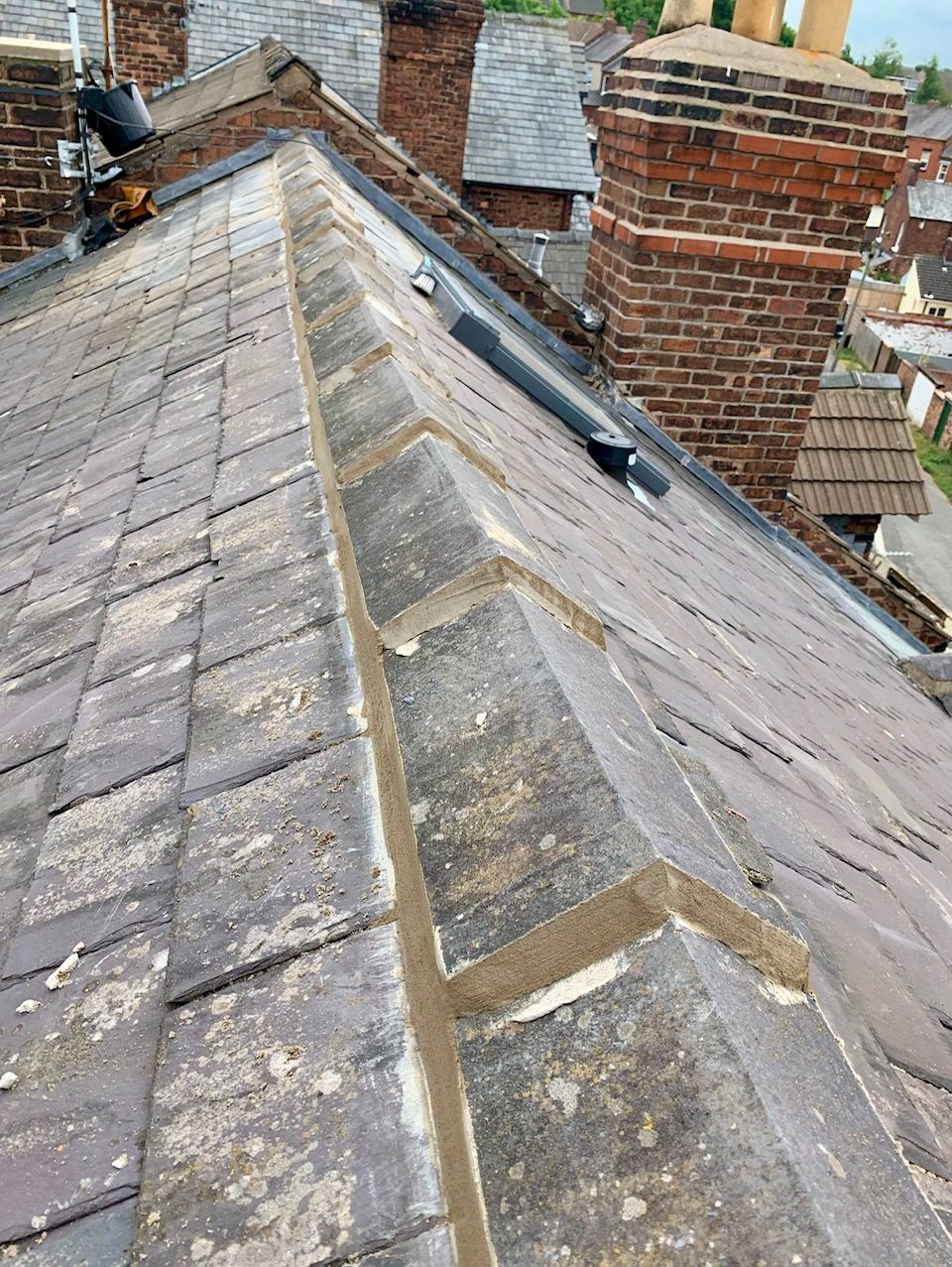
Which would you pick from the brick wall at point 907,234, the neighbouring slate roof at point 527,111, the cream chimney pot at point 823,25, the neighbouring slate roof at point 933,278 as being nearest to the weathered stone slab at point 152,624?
the cream chimney pot at point 823,25

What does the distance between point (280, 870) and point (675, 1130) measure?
0.61 m

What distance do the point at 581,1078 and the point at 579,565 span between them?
64.8 inches

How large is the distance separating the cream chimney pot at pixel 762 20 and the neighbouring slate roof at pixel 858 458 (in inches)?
259

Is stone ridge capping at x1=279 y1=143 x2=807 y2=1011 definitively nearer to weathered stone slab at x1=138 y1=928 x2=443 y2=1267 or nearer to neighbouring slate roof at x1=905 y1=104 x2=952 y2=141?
weathered stone slab at x1=138 y1=928 x2=443 y2=1267

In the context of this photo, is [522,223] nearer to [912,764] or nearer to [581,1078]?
[912,764]

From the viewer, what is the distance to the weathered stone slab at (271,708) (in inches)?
58.3

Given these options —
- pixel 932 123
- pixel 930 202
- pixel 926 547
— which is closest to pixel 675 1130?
pixel 926 547

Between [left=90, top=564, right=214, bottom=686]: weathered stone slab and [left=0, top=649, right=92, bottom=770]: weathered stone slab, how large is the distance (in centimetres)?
5

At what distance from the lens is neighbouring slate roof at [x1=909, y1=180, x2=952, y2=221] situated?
165 ft

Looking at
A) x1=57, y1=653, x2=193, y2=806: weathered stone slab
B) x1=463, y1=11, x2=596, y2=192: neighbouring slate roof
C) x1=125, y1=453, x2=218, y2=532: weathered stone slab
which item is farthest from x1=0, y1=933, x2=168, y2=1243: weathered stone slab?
x1=463, y1=11, x2=596, y2=192: neighbouring slate roof

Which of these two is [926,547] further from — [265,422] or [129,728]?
[129,728]

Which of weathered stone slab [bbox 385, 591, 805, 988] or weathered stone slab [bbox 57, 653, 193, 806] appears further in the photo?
weathered stone slab [bbox 57, 653, 193, 806]

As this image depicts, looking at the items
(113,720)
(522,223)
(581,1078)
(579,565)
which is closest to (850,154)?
(579,565)

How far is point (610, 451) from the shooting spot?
4457 mm
